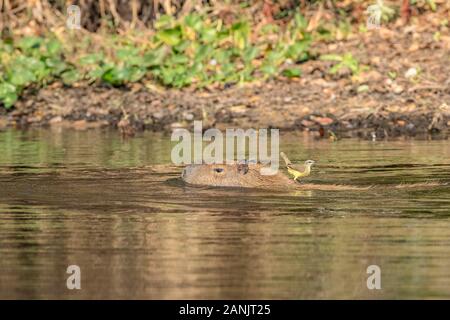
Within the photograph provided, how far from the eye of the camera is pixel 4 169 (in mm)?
12352

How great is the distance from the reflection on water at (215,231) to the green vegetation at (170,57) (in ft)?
13.9

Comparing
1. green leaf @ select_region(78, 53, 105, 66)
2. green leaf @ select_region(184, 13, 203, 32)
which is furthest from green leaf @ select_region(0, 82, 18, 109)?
green leaf @ select_region(184, 13, 203, 32)

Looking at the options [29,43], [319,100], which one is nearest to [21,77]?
[29,43]

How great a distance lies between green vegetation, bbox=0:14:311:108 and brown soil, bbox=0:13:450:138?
0.65 ft

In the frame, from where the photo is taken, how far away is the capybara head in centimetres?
1127

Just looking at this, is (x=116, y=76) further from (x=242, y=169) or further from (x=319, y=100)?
(x=242, y=169)

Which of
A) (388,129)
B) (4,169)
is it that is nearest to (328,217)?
(4,169)

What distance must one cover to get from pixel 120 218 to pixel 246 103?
24.6ft

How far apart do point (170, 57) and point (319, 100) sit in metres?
2.38

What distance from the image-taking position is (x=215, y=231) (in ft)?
29.1

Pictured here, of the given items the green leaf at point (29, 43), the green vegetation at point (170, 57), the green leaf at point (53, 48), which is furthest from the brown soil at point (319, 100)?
the green leaf at point (29, 43)

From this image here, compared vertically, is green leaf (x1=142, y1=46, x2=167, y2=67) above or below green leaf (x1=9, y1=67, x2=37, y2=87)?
above

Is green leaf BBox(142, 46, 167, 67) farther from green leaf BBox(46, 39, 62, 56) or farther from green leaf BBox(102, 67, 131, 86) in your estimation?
green leaf BBox(46, 39, 62, 56)
